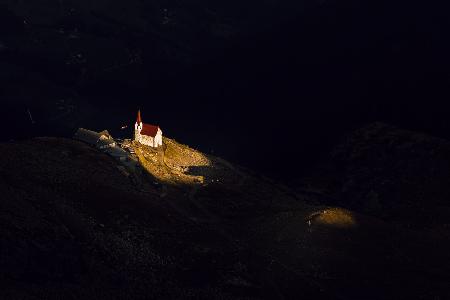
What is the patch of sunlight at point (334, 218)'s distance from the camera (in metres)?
150

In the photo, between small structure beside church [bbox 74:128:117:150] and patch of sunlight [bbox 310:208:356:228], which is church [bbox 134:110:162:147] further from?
patch of sunlight [bbox 310:208:356:228]

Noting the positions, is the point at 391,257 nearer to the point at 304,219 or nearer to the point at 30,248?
the point at 304,219

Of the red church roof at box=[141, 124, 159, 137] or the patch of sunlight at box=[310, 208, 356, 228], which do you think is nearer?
the patch of sunlight at box=[310, 208, 356, 228]

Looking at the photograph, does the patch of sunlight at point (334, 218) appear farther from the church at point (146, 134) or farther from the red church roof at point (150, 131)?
the church at point (146, 134)

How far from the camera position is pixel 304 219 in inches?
5935

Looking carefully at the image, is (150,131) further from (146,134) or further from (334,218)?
(334,218)

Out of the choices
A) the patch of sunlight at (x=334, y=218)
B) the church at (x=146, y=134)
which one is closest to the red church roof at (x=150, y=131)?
the church at (x=146, y=134)

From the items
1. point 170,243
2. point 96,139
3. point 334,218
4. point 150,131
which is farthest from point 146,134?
point 170,243

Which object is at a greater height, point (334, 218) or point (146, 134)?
point (334, 218)

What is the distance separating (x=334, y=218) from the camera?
497 ft

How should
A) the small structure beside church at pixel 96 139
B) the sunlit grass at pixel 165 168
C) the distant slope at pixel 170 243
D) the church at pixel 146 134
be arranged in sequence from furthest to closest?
the church at pixel 146 134 → the small structure beside church at pixel 96 139 → the sunlit grass at pixel 165 168 → the distant slope at pixel 170 243

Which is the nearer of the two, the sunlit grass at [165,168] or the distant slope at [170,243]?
the distant slope at [170,243]

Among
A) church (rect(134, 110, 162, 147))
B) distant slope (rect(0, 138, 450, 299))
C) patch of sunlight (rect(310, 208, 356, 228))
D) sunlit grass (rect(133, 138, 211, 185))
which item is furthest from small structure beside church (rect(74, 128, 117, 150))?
patch of sunlight (rect(310, 208, 356, 228))

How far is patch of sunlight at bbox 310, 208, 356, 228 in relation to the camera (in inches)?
5891
